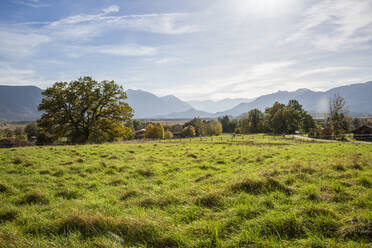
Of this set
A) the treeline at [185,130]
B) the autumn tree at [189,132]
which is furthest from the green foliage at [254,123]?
the autumn tree at [189,132]

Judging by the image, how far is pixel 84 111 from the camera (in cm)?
3456

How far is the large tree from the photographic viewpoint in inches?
1259

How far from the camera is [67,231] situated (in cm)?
383

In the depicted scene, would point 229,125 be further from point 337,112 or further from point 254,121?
point 337,112

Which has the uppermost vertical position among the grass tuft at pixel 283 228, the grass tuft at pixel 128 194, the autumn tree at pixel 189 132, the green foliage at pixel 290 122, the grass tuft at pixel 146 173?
the green foliage at pixel 290 122

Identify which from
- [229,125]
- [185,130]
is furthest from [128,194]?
[229,125]

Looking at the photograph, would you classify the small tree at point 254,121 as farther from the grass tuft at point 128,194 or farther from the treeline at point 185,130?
the grass tuft at point 128,194

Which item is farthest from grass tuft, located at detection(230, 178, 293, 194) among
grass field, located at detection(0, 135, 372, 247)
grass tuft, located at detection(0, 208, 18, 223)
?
grass tuft, located at detection(0, 208, 18, 223)

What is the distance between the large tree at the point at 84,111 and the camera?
3197 cm

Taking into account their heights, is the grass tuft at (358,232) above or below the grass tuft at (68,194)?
above

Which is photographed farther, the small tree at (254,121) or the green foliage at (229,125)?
the green foliage at (229,125)

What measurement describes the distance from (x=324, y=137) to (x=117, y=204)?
61.5 metres

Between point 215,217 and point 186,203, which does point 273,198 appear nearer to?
point 215,217

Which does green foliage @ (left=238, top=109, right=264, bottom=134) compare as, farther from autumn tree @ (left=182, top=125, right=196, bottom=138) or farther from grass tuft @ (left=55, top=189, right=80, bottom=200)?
grass tuft @ (left=55, top=189, right=80, bottom=200)
